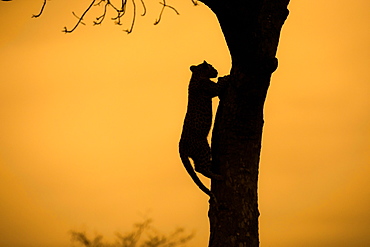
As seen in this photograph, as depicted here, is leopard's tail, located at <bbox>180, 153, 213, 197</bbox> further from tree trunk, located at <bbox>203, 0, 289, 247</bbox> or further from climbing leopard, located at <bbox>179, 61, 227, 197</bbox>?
tree trunk, located at <bbox>203, 0, 289, 247</bbox>

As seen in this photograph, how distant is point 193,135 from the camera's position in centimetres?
459

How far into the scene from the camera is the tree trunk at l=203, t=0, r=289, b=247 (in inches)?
167

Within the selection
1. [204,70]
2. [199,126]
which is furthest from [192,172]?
[204,70]

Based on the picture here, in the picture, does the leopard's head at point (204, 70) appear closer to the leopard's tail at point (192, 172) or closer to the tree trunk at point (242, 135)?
the tree trunk at point (242, 135)

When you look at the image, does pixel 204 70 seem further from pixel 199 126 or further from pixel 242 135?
pixel 242 135

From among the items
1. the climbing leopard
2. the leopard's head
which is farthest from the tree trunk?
the leopard's head

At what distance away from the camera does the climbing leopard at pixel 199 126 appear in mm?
4531

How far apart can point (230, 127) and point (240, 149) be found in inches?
6.0

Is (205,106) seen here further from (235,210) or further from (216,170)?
(235,210)

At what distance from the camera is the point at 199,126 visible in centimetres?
457

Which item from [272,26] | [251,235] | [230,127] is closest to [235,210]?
[251,235]

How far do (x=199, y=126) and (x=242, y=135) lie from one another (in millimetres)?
293

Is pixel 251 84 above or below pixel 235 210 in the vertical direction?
above

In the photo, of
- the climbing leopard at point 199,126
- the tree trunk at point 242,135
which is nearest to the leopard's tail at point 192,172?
the climbing leopard at point 199,126
